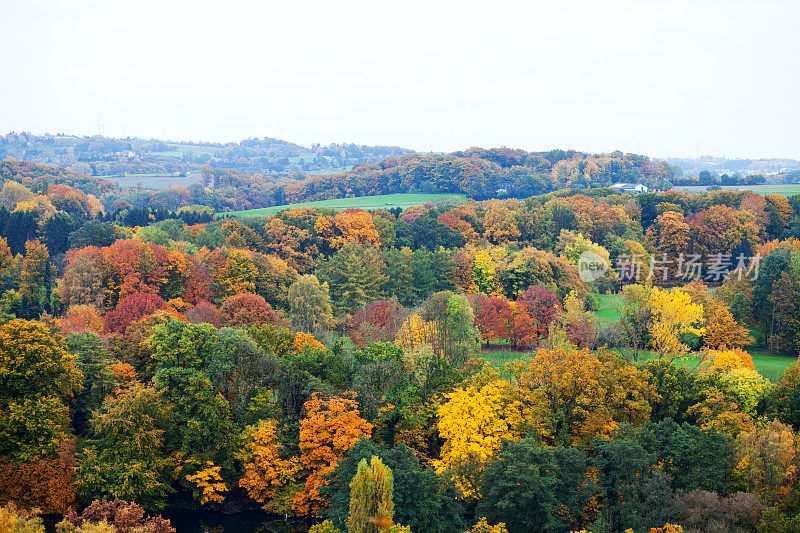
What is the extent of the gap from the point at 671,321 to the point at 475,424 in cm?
2484

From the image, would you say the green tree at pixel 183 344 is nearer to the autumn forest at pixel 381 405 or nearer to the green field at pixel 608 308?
the autumn forest at pixel 381 405

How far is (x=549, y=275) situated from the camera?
72375 millimetres

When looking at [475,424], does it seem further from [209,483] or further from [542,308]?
[542,308]

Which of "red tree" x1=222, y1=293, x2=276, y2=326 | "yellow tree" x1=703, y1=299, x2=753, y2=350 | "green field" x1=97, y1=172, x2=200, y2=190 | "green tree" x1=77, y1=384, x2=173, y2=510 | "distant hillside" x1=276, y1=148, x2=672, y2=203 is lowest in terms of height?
"green tree" x1=77, y1=384, x2=173, y2=510

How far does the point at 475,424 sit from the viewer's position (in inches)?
1435

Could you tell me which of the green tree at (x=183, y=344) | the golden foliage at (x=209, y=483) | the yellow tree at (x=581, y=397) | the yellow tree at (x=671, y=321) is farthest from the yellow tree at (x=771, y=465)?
the green tree at (x=183, y=344)

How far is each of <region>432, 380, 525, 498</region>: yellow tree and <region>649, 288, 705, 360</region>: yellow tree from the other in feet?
65.5

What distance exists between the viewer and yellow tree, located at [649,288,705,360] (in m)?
53.3

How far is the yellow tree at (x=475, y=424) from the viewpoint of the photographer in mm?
34625

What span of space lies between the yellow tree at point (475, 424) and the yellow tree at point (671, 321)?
1998 centimetres

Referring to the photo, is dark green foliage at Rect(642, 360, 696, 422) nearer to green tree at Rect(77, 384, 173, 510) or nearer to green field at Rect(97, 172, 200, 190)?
green tree at Rect(77, 384, 173, 510)

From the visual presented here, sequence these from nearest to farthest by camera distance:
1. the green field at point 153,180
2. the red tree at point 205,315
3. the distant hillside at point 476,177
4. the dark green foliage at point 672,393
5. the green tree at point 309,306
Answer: the dark green foliage at point 672,393 < the red tree at point 205,315 < the green tree at point 309,306 < the distant hillside at point 476,177 < the green field at point 153,180

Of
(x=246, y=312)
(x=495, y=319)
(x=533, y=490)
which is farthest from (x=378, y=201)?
(x=533, y=490)

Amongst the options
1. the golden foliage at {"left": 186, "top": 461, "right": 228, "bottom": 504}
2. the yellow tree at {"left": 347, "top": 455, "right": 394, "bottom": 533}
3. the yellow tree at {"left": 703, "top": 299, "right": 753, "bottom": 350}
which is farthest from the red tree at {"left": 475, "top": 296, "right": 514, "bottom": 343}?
the yellow tree at {"left": 347, "top": 455, "right": 394, "bottom": 533}
